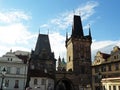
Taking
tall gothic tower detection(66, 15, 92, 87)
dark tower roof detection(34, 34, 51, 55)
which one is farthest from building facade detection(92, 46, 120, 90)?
dark tower roof detection(34, 34, 51, 55)

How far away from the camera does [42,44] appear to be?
2672 inches

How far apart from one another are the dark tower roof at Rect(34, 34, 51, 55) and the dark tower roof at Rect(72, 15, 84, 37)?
1019 cm

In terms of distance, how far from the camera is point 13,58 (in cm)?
4812

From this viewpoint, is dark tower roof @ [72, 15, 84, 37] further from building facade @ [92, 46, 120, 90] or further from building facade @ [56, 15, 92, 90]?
building facade @ [92, 46, 120, 90]

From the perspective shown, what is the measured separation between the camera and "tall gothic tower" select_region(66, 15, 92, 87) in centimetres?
6781

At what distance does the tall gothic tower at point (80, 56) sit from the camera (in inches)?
2670

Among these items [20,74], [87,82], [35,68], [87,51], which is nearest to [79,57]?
[87,51]

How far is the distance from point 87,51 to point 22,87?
1241 inches

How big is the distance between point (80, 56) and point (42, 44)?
1407cm

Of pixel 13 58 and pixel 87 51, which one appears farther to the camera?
pixel 87 51

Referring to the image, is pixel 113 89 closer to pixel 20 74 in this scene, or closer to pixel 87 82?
pixel 20 74

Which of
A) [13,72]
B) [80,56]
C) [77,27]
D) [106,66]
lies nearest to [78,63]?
[80,56]

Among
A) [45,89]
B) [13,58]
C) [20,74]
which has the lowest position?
[45,89]

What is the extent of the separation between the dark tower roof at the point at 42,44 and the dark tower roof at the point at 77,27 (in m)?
10.2
